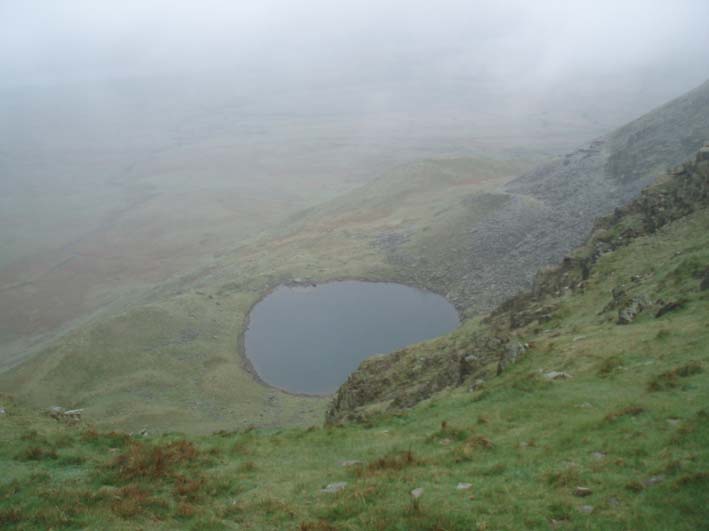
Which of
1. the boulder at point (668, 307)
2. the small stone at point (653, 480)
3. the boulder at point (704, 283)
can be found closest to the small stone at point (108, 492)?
the small stone at point (653, 480)

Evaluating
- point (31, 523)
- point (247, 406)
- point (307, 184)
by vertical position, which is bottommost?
point (247, 406)

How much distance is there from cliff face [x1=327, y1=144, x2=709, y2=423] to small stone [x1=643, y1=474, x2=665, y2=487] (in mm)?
11724

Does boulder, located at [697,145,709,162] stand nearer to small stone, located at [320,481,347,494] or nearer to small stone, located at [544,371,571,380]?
small stone, located at [544,371,571,380]

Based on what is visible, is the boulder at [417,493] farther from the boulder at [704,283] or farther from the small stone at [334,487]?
the boulder at [704,283]

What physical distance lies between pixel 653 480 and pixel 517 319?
19.5m

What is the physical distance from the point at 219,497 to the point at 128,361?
1619 inches

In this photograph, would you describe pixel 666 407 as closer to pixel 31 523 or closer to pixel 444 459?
pixel 444 459

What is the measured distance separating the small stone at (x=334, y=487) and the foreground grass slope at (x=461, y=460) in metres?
0.16

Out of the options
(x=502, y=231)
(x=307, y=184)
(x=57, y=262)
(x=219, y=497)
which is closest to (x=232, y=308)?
(x=502, y=231)

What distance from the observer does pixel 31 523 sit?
1139cm

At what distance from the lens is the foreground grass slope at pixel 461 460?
1117 cm

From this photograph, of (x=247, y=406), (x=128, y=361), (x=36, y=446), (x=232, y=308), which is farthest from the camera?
(x=232, y=308)

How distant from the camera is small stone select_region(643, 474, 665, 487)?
1134cm

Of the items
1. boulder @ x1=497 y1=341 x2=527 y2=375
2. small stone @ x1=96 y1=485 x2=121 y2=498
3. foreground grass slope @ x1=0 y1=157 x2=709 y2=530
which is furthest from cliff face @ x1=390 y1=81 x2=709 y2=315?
small stone @ x1=96 y1=485 x2=121 y2=498
